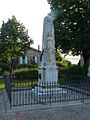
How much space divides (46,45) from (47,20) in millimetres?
1589

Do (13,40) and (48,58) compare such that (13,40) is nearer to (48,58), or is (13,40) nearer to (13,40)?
(13,40)

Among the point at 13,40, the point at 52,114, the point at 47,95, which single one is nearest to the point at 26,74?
the point at 13,40

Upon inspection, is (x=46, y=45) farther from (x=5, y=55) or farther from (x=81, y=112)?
(x=5, y=55)

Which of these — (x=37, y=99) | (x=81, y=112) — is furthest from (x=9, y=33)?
(x=81, y=112)

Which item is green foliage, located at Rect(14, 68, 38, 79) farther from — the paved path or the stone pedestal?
the paved path

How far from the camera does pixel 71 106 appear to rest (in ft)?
39.4

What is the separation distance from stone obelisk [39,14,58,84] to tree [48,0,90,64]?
1003 cm

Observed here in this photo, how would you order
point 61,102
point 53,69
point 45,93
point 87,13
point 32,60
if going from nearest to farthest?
1. point 61,102
2. point 45,93
3. point 53,69
4. point 87,13
5. point 32,60

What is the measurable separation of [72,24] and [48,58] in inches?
507

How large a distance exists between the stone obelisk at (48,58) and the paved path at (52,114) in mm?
3616

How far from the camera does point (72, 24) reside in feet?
89.8

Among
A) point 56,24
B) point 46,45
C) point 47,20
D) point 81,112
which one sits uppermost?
point 56,24

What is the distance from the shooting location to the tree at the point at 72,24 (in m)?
25.7

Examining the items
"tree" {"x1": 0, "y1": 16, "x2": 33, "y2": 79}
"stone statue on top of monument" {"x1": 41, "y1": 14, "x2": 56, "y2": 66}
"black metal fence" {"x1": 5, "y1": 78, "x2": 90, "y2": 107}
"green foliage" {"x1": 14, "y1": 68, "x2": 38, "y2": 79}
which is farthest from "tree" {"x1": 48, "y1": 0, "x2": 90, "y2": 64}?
"black metal fence" {"x1": 5, "y1": 78, "x2": 90, "y2": 107}
